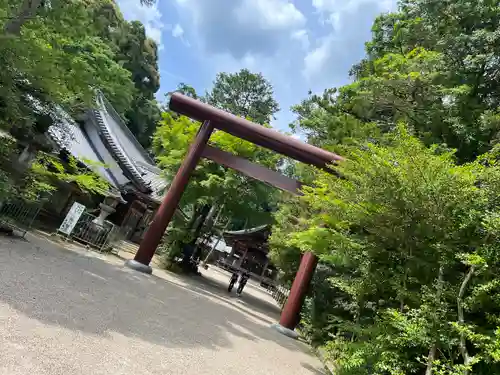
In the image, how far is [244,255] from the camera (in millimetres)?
29500

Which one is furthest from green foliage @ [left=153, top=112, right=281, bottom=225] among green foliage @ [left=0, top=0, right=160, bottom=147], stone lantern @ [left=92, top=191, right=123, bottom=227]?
green foliage @ [left=0, top=0, right=160, bottom=147]

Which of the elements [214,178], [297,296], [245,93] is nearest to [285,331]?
[297,296]

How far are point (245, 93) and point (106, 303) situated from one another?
147 ft

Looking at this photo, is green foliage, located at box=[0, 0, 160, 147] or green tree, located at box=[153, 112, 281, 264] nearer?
green foliage, located at box=[0, 0, 160, 147]

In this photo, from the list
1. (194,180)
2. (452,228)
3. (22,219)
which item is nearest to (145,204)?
(194,180)

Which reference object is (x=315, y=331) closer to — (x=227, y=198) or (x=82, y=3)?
(x=227, y=198)

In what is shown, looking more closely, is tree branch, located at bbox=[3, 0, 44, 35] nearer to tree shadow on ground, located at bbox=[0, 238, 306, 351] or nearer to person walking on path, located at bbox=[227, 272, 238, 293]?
tree shadow on ground, located at bbox=[0, 238, 306, 351]

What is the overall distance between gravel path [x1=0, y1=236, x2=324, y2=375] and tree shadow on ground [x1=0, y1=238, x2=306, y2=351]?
0.07 ft

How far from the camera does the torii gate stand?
397 inches

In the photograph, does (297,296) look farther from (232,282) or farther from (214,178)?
(232,282)

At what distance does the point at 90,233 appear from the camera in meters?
12.5

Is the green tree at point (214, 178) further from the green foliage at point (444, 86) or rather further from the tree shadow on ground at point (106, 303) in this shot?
the tree shadow on ground at point (106, 303)

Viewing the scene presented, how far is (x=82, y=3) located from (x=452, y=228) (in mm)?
8765

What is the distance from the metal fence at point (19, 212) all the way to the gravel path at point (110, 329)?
0.87 meters
